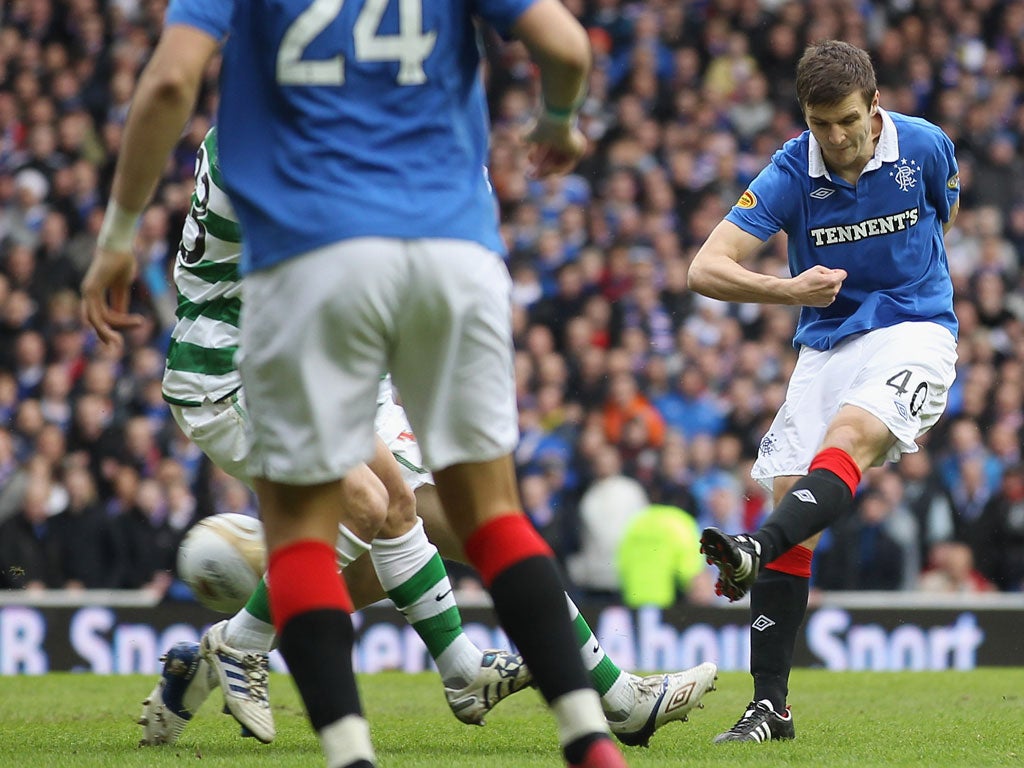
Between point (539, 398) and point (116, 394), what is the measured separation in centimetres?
335

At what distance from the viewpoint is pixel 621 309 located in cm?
1373

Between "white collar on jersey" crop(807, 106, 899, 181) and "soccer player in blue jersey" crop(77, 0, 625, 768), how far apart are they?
251cm

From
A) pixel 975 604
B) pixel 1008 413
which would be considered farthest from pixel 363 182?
pixel 1008 413

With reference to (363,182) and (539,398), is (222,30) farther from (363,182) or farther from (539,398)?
(539,398)

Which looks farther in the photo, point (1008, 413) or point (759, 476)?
point (1008, 413)

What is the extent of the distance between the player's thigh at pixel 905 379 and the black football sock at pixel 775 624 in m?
0.56

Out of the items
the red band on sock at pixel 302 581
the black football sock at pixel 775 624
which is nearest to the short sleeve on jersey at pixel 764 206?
the black football sock at pixel 775 624

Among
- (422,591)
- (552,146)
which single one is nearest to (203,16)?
(552,146)

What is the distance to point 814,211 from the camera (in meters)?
5.84

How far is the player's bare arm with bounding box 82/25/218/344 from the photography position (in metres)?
3.25

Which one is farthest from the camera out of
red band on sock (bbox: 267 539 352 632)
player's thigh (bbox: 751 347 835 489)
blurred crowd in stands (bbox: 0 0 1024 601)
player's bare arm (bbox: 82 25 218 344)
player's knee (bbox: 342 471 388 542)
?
blurred crowd in stands (bbox: 0 0 1024 601)

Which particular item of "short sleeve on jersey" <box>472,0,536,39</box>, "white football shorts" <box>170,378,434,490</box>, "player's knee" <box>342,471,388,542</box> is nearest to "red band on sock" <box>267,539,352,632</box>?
"short sleeve on jersey" <box>472,0,536,39</box>

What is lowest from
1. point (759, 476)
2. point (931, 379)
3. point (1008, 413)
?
point (1008, 413)

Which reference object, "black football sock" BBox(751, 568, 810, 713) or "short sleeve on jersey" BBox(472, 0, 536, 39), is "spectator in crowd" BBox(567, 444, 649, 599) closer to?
"black football sock" BBox(751, 568, 810, 713)
